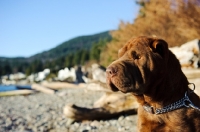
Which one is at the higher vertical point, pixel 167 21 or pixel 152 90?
pixel 167 21

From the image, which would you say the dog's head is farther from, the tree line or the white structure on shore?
the tree line

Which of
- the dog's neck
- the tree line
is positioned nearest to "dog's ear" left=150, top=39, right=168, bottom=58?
the dog's neck

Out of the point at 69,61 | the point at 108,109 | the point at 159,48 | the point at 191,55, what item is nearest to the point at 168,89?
the point at 159,48

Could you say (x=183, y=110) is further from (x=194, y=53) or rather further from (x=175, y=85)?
(x=194, y=53)

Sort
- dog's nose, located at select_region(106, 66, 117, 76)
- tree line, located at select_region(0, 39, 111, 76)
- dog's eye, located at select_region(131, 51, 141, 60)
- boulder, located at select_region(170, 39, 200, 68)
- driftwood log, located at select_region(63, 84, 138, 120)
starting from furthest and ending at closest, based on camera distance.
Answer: tree line, located at select_region(0, 39, 111, 76)
boulder, located at select_region(170, 39, 200, 68)
driftwood log, located at select_region(63, 84, 138, 120)
dog's eye, located at select_region(131, 51, 141, 60)
dog's nose, located at select_region(106, 66, 117, 76)

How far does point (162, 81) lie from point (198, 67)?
5258 mm

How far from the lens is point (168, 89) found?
9.75 feet

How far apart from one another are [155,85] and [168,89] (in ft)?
0.54

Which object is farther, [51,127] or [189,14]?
[189,14]

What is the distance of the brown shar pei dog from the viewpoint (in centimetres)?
276

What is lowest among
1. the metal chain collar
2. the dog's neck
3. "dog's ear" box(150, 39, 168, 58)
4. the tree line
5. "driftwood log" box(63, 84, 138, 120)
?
the tree line

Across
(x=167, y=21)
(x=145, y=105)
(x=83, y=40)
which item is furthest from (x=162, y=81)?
(x=83, y=40)

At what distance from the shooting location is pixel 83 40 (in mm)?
166375

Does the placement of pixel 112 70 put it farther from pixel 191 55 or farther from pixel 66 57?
pixel 66 57
